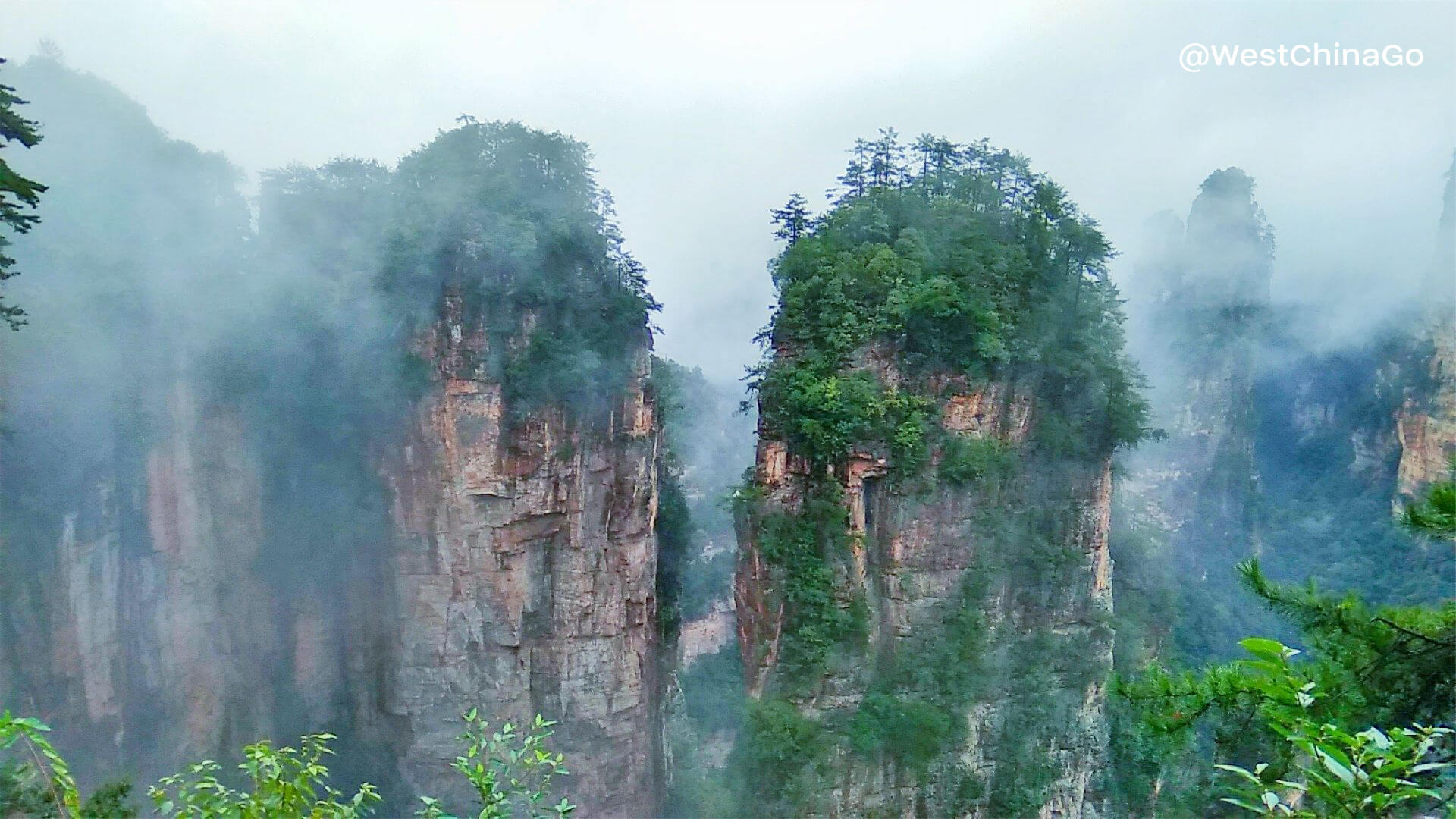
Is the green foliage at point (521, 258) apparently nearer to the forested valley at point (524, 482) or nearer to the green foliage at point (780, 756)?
the forested valley at point (524, 482)

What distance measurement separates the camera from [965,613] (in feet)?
42.0

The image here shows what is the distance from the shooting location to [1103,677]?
13703 mm

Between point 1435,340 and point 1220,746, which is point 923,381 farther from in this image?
point 1435,340

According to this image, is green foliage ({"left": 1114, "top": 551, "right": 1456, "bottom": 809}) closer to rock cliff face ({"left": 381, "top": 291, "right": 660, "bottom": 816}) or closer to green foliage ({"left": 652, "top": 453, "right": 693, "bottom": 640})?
rock cliff face ({"left": 381, "top": 291, "right": 660, "bottom": 816})

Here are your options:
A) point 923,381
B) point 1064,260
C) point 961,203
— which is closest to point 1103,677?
point 923,381

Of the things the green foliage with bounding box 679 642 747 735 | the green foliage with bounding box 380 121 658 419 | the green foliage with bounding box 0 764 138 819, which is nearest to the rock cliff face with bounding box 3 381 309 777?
the green foliage with bounding box 0 764 138 819

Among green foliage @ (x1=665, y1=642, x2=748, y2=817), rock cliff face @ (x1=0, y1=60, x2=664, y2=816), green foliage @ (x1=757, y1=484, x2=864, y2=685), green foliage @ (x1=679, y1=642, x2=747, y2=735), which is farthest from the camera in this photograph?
green foliage @ (x1=679, y1=642, x2=747, y2=735)

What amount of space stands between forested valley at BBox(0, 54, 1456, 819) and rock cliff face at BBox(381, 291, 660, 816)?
0.21ft

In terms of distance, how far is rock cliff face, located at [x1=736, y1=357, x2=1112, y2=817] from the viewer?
12602mm

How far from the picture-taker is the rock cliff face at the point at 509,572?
1373cm

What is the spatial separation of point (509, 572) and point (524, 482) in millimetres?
1578

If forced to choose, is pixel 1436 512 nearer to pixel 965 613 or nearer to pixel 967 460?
pixel 967 460

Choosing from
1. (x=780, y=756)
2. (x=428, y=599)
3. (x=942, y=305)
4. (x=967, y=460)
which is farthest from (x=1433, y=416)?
(x=428, y=599)

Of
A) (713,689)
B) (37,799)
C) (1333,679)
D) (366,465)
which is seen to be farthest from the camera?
(713,689)
